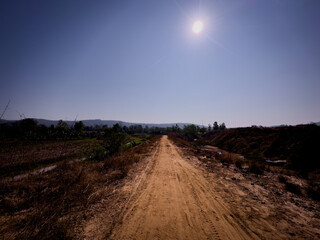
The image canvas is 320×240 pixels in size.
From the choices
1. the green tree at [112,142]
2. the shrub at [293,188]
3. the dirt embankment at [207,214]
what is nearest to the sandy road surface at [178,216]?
the dirt embankment at [207,214]

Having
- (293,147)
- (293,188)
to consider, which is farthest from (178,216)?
(293,147)

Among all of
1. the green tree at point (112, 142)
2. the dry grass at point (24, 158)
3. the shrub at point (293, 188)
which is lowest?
the dry grass at point (24, 158)

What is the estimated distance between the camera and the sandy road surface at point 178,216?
329cm

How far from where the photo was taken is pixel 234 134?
30734mm

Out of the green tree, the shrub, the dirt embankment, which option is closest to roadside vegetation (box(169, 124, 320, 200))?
the shrub

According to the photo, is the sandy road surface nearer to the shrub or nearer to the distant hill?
the shrub

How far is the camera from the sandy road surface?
3.29m

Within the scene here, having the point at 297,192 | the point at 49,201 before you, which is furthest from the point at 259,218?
the point at 49,201

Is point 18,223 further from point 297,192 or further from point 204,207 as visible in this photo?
point 297,192

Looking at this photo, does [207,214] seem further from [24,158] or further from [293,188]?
[24,158]

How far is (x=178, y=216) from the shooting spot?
396 centimetres

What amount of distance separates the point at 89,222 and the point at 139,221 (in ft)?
5.00

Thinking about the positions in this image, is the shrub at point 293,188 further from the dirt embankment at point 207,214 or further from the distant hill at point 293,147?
the distant hill at point 293,147

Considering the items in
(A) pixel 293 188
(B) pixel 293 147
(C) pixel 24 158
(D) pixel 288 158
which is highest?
(B) pixel 293 147
